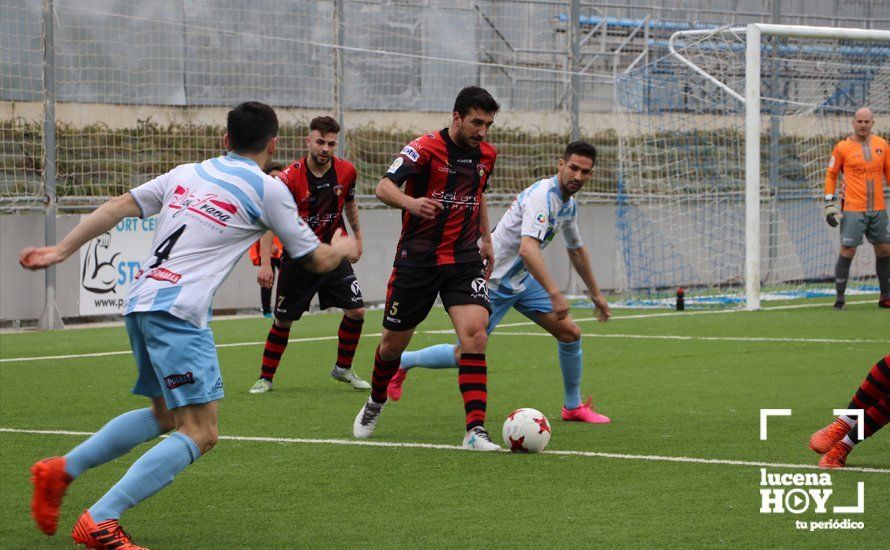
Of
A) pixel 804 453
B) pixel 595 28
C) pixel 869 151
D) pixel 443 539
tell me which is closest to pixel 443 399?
pixel 804 453

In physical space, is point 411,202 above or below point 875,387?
above

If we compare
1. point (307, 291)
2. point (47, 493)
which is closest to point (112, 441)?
point (47, 493)

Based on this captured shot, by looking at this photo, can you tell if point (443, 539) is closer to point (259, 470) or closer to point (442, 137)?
point (259, 470)

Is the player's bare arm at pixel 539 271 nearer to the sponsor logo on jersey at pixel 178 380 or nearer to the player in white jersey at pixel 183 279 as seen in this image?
the player in white jersey at pixel 183 279

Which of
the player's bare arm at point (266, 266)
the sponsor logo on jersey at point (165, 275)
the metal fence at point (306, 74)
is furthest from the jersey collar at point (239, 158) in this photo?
the metal fence at point (306, 74)

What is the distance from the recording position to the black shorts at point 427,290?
7922 millimetres

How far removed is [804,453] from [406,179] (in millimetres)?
2744

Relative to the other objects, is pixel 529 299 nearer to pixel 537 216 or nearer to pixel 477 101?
pixel 537 216

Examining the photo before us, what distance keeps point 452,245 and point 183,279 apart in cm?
286

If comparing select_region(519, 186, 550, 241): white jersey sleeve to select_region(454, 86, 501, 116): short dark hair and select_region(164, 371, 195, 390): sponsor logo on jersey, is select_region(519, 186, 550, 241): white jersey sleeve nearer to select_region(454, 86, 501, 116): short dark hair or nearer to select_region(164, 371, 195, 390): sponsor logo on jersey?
select_region(454, 86, 501, 116): short dark hair

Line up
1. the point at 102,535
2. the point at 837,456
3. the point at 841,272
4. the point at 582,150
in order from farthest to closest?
the point at 841,272 < the point at 582,150 < the point at 837,456 < the point at 102,535

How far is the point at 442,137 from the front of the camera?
8.02m

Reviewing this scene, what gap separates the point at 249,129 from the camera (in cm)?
555

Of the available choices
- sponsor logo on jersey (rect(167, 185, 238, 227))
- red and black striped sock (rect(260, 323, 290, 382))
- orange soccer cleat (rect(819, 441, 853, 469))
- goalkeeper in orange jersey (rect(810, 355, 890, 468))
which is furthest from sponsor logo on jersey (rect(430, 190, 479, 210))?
red and black striped sock (rect(260, 323, 290, 382))
